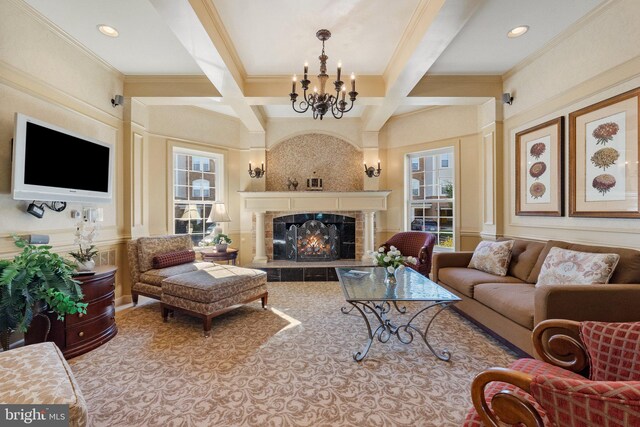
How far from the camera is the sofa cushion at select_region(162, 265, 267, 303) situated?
2.71 metres

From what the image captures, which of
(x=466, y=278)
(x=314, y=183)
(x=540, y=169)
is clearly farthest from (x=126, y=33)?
(x=540, y=169)

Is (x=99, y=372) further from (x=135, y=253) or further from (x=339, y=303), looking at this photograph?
(x=339, y=303)

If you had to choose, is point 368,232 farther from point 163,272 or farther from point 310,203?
point 163,272

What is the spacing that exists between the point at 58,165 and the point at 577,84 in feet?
16.7

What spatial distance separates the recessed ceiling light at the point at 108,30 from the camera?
2652 millimetres

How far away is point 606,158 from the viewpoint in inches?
95.8

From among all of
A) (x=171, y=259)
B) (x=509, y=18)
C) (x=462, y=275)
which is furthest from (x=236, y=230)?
(x=509, y=18)

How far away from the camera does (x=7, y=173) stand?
7.54 feet

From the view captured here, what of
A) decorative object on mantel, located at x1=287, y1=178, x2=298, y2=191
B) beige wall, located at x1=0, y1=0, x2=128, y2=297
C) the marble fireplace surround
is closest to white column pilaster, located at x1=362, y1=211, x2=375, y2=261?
the marble fireplace surround

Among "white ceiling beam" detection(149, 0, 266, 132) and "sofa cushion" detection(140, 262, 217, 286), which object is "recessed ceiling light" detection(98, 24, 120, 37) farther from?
"sofa cushion" detection(140, 262, 217, 286)

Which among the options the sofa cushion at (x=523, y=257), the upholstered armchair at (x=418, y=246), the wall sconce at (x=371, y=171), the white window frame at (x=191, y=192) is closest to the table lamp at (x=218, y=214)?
the white window frame at (x=191, y=192)

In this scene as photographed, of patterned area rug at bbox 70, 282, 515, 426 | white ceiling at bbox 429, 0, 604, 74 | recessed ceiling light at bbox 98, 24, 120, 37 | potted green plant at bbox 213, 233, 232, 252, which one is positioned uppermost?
white ceiling at bbox 429, 0, 604, 74

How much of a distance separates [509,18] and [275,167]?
4.05m

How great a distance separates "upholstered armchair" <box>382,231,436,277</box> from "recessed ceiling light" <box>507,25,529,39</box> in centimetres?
255
